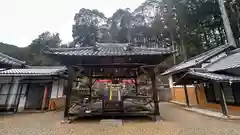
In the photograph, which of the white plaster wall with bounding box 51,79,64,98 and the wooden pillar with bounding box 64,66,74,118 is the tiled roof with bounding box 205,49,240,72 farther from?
the white plaster wall with bounding box 51,79,64,98

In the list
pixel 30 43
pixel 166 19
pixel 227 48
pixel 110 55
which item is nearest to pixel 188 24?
pixel 166 19

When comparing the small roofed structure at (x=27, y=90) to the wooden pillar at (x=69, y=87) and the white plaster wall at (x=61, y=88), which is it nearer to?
the white plaster wall at (x=61, y=88)

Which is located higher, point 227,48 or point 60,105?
point 227,48

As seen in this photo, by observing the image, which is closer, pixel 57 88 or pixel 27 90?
pixel 27 90

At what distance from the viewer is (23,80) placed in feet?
30.8

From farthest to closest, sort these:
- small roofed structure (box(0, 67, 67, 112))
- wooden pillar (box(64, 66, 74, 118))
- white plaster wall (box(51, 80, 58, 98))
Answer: white plaster wall (box(51, 80, 58, 98)) < small roofed structure (box(0, 67, 67, 112)) < wooden pillar (box(64, 66, 74, 118))

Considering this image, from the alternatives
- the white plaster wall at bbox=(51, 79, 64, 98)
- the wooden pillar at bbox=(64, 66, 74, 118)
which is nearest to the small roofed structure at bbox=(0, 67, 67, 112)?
the white plaster wall at bbox=(51, 79, 64, 98)

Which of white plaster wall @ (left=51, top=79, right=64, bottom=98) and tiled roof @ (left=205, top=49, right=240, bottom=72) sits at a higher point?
tiled roof @ (left=205, top=49, right=240, bottom=72)

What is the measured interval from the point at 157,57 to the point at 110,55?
2191 mm

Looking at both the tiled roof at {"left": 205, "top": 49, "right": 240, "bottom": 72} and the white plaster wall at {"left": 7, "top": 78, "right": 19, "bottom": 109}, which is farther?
the white plaster wall at {"left": 7, "top": 78, "right": 19, "bottom": 109}

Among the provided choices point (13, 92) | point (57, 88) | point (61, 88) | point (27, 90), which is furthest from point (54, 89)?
point (13, 92)

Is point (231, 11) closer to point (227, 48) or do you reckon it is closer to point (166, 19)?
point (166, 19)

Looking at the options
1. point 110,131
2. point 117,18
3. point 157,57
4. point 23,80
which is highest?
point 117,18

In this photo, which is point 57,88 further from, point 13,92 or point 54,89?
point 13,92
